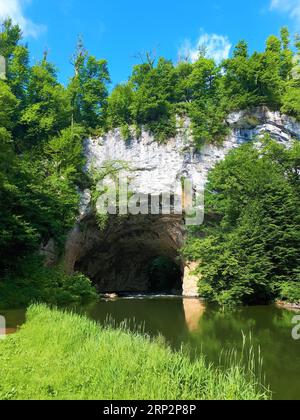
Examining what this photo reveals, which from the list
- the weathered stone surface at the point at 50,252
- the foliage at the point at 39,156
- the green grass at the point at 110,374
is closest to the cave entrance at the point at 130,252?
the weathered stone surface at the point at 50,252

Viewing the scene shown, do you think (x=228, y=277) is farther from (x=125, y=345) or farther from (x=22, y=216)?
(x=125, y=345)

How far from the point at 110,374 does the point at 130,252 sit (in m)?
32.7

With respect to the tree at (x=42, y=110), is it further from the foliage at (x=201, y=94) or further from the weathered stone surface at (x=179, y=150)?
the foliage at (x=201, y=94)

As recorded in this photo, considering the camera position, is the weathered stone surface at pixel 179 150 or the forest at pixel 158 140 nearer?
the forest at pixel 158 140

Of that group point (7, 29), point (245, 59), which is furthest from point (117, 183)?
Answer: point (7, 29)

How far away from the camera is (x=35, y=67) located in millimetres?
28359

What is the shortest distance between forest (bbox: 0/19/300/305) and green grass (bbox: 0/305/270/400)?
9.72 meters

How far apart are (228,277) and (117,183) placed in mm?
11534

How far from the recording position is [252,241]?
19594mm

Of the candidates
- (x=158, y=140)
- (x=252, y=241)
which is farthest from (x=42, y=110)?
(x=252, y=241)

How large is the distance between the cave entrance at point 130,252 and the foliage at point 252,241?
6.60 m

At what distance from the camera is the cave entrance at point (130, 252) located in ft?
92.7

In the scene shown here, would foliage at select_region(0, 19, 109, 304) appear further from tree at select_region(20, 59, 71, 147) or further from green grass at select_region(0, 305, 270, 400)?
green grass at select_region(0, 305, 270, 400)

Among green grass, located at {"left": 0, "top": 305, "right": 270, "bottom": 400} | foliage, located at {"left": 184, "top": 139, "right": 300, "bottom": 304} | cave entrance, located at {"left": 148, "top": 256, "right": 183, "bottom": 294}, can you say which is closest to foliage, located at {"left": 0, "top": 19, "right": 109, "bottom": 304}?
foliage, located at {"left": 184, "top": 139, "right": 300, "bottom": 304}
